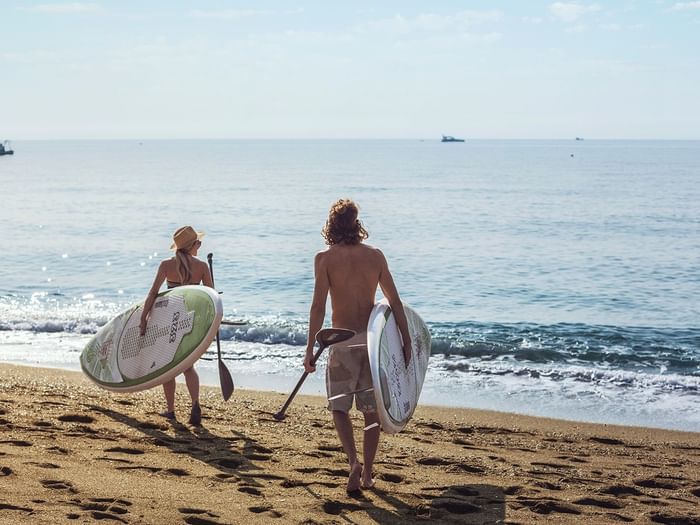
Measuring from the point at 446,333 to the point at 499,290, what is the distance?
464 cm

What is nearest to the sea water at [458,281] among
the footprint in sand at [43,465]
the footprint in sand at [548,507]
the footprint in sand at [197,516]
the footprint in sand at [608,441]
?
the footprint in sand at [608,441]

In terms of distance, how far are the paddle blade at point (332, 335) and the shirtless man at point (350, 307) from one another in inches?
4.3

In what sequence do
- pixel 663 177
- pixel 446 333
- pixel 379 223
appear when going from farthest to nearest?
pixel 663 177, pixel 379 223, pixel 446 333

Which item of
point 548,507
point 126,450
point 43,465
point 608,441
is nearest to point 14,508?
point 43,465

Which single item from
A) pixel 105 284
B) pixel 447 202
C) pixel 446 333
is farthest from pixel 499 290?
pixel 447 202

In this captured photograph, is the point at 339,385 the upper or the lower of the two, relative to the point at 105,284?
upper

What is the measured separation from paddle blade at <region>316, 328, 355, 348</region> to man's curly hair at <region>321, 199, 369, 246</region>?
19.5 inches

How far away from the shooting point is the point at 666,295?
1655cm

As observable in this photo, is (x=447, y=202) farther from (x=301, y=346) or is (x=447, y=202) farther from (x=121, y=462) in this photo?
(x=121, y=462)

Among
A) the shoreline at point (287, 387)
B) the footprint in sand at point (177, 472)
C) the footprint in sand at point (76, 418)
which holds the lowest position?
the shoreline at point (287, 387)

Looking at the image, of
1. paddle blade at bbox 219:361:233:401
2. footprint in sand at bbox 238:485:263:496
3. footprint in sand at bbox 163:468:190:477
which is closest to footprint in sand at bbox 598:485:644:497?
footprint in sand at bbox 238:485:263:496

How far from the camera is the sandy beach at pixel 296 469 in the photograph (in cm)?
423

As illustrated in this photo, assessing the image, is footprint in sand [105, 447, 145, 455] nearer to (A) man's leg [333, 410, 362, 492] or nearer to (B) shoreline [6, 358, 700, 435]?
(A) man's leg [333, 410, 362, 492]

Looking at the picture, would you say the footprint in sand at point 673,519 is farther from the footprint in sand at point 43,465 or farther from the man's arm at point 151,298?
the man's arm at point 151,298
